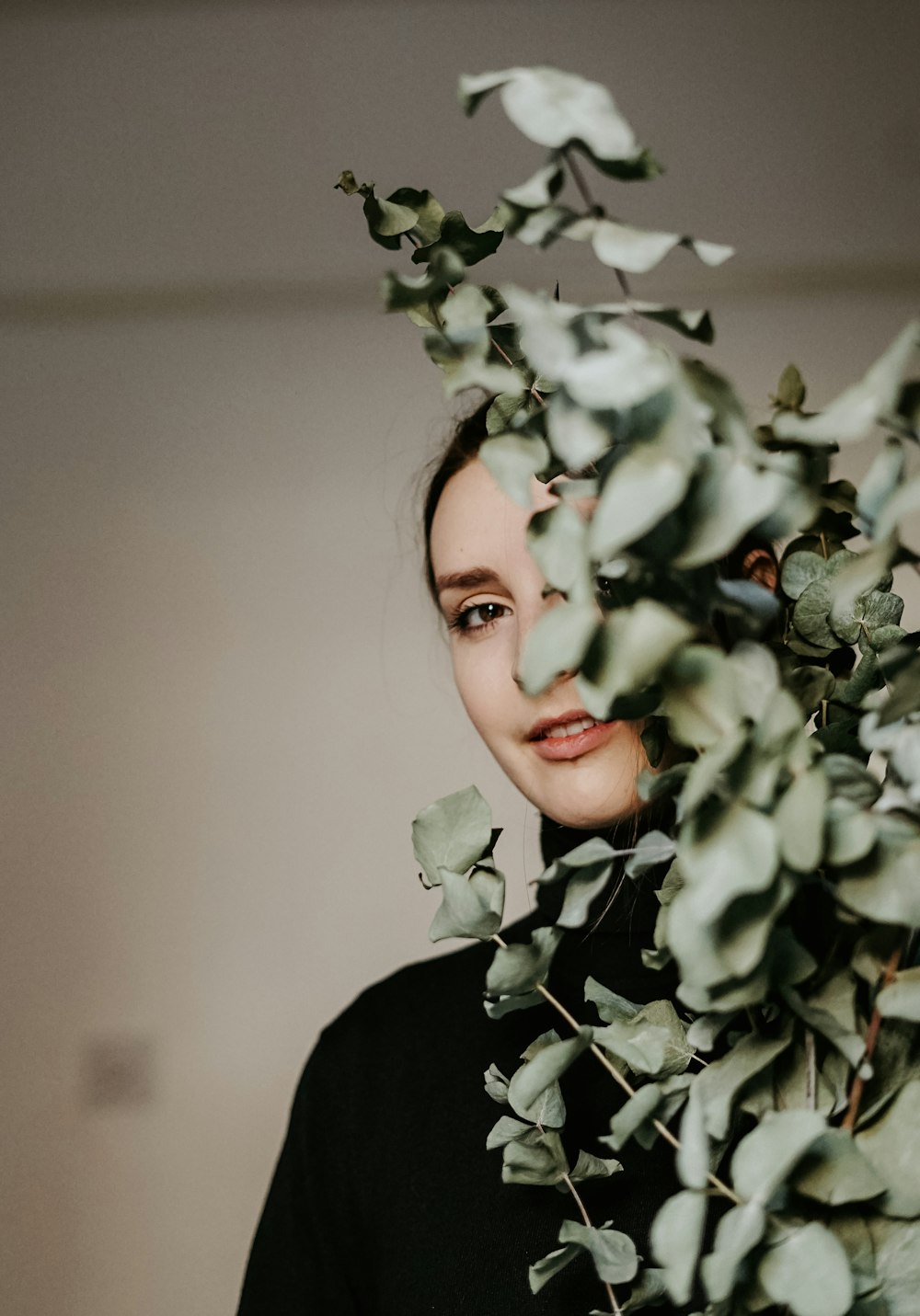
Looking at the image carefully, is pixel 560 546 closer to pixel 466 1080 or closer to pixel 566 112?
pixel 566 112

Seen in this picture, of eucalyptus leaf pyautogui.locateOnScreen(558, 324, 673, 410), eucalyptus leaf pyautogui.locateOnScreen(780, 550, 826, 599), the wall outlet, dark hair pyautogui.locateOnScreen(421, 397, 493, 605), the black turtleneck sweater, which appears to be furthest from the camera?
the wall outlet

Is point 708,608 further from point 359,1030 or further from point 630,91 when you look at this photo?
point 630,91

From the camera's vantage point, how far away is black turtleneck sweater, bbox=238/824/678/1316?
940mm

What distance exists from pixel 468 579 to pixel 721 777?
2.56 feet

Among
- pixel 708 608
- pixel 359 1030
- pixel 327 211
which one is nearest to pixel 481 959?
pixel 359 1030

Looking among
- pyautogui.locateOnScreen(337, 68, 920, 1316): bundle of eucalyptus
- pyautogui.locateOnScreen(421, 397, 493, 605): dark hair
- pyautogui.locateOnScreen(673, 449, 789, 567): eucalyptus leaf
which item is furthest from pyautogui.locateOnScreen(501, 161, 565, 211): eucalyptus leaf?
pyautogui.locateOnScreen(421, 397, 493, 605): dark hair

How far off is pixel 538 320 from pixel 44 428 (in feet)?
5.93

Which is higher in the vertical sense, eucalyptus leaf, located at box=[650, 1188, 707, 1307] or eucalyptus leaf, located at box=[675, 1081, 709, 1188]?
eucalyptus leaf, located at box=[675, 1081, 709, 1188]

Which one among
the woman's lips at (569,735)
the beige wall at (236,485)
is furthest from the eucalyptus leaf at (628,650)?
the beige wall at (236,485)

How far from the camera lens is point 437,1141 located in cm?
110

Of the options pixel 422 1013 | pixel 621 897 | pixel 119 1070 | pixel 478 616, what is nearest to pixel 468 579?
pixel 478 616

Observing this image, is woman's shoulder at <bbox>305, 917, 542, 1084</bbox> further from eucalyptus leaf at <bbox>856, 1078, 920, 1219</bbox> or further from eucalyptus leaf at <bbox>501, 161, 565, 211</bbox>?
eucalyptus leaf at <bbox>501, 161, 565, 211</bbox>

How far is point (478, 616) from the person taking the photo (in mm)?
1185

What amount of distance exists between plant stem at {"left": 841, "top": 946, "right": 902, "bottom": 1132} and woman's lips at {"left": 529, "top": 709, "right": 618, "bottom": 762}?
0.61 metres
